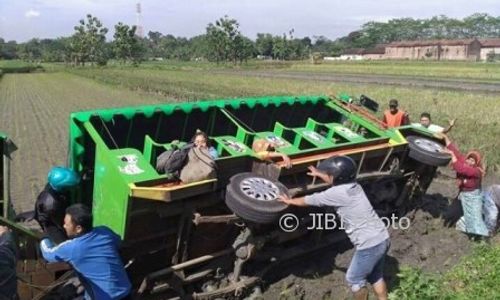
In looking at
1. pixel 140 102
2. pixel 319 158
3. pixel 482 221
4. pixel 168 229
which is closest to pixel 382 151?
pixel 319 158

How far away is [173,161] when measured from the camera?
518 centimetres

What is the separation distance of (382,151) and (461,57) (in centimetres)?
10192

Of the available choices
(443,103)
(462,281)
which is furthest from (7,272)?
(443,103)

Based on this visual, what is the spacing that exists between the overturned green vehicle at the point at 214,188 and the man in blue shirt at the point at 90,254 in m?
0.85

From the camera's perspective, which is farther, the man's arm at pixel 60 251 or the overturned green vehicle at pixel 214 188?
the overturned green vehicle at pixel 214 188

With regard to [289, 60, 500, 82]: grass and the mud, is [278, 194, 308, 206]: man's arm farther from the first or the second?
[289, 60, 500, 82]: grass

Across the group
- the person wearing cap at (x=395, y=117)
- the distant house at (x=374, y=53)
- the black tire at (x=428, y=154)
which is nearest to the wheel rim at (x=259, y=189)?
the black tire at (x=428, y=154)

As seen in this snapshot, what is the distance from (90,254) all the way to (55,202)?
176 cm

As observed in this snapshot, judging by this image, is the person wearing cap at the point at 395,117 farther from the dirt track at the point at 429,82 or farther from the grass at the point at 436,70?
the grass at the point at 436,70

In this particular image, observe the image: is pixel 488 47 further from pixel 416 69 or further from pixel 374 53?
pixel 416 69

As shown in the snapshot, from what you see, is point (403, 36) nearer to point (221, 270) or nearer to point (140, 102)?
point (140, 102)

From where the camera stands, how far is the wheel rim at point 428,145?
23.9 feet

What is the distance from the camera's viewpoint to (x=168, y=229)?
545cm

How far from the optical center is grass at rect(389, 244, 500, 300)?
459 cm
